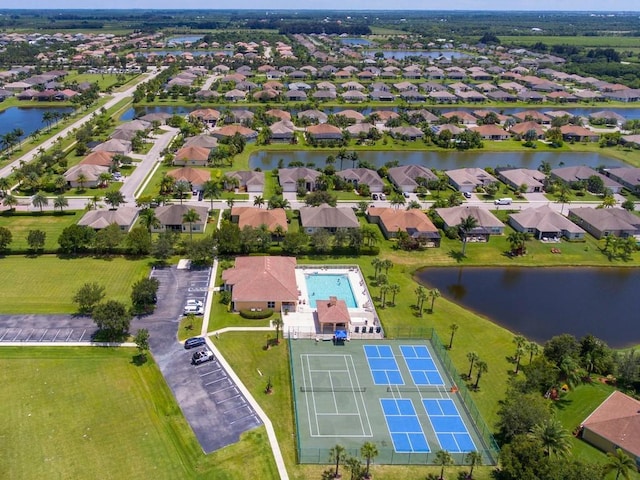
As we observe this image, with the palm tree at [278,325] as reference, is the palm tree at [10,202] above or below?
above

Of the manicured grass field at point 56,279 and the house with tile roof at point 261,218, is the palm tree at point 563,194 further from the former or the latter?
the manicured grass field at point 56,279


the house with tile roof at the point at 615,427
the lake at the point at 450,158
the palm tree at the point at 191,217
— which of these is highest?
the palm tree at the point at 191,217

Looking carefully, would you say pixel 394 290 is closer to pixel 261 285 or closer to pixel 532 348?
pixel 261 285

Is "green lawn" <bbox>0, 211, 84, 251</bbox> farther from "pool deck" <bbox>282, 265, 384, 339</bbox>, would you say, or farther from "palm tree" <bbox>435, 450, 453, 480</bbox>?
"palm tree" <bbox>435, 450, 453, 480</bbox>

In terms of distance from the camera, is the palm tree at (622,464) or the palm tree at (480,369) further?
the palm tree at (480,369)

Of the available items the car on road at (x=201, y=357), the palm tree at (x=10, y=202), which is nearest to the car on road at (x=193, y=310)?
the car on road at (x=201, y=357)

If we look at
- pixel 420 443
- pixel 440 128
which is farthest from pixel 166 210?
pixel 440 128

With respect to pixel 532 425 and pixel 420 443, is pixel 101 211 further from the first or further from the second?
pixel 532 425

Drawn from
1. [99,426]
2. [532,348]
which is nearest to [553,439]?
[532,348]

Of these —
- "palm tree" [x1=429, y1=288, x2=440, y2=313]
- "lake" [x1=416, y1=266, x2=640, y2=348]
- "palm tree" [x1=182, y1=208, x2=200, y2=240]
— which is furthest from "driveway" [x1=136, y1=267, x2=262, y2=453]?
"lake" [x1=416, y1=266, x2=640, y2=348]
